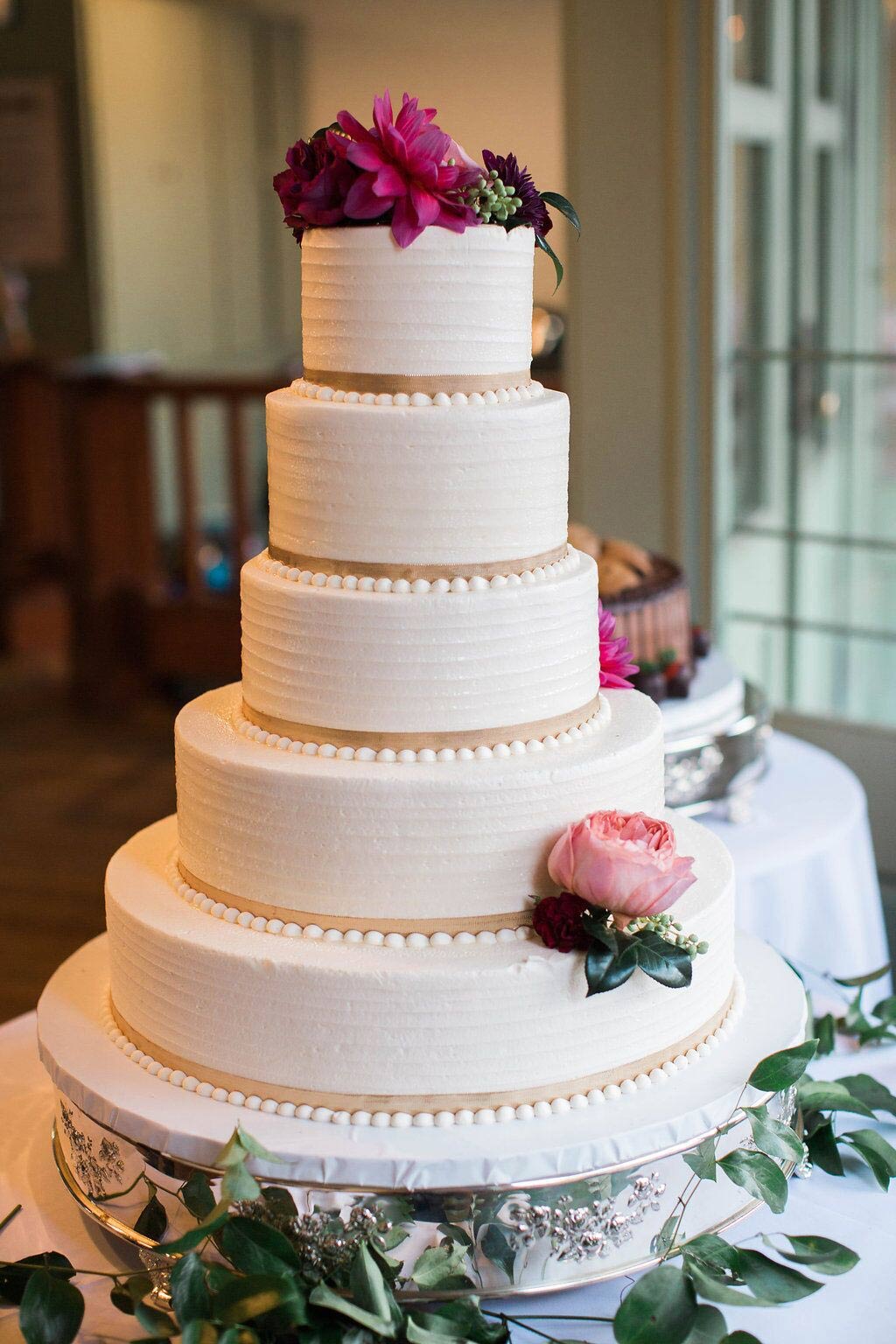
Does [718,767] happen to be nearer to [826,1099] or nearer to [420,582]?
[826,1099]

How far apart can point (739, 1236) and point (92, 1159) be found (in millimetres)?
646

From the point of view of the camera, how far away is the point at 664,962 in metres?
1.32

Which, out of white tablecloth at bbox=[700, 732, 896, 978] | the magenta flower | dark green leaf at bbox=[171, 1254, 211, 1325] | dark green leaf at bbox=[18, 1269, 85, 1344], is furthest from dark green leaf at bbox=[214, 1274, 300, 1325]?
white tablecloth at bbox=[700, 732, 896, 978]

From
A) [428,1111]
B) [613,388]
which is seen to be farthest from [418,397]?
[613,388]

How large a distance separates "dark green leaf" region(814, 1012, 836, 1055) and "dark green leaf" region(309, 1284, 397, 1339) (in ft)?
2.44

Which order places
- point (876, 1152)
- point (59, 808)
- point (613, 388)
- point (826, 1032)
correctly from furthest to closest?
1. point (59, 808)
2. point (613, 388)
3. point (826, 1032)
4. point (876, 1152)

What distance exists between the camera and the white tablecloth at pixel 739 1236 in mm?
1308

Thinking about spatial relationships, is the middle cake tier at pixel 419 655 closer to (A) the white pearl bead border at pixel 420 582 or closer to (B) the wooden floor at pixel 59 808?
(A) the white pearl bead border at pixel 420 582

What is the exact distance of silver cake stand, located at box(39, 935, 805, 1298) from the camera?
124 centimetres

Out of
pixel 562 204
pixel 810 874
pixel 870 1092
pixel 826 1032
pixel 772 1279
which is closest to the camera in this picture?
pixel 772 1279

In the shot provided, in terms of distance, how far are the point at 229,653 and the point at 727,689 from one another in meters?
3.06

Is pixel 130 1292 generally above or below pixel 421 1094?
below

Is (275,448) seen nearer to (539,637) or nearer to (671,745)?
(539,637)

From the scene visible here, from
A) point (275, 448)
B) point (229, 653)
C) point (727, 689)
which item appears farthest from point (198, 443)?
point (275, 448)
